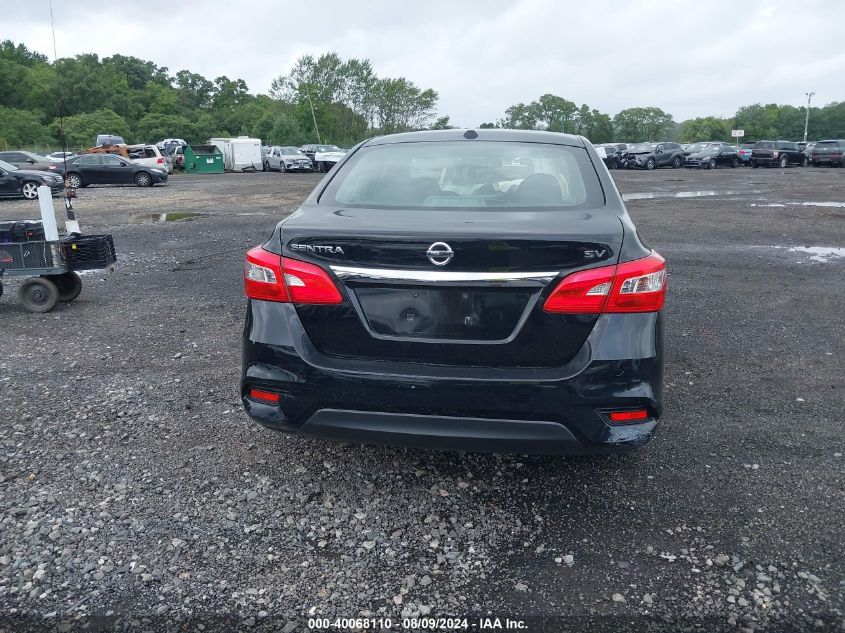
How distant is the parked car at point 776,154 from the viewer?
139 ft

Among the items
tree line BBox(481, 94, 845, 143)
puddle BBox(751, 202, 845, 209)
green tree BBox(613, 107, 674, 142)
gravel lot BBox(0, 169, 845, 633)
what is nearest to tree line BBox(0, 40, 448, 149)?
tree line BBox(481, 94, 845, 143)

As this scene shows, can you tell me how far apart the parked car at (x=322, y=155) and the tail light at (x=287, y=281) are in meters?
36.9

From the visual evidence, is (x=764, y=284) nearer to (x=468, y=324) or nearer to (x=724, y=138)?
(x=468, y=324)

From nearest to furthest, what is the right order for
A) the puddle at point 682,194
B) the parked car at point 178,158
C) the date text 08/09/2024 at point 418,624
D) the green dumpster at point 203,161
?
the date text 08/09/2024 at point 418,624
the puddle at point 682,194
the green dumpster at point 203,161
the parked car at point 178,158

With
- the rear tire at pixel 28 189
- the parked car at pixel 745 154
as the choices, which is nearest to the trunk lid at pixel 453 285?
the rear tire at pixel 28 189

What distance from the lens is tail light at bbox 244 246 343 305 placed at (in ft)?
9.67

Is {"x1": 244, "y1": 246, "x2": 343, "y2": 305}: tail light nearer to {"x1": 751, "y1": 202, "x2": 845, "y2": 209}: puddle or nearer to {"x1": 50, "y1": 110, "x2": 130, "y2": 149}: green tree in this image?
{"x1": 751, "y1": 202, "x2": 845, "y2": 209}: puddle

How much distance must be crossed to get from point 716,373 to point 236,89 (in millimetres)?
124873

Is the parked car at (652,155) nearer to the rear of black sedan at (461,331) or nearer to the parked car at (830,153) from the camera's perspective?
the parked car at (830,153)

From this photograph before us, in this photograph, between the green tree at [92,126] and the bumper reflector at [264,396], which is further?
the green tree at [92,126]

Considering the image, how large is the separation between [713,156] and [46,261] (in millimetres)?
42256

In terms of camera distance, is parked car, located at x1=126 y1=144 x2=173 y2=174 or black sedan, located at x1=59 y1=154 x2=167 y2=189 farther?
parked car, located at x1=126 y1=144 x2=173 y2=174

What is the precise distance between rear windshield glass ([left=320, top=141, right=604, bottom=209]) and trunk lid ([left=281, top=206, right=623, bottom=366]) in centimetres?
42

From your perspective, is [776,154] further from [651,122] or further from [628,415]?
[651,122]
